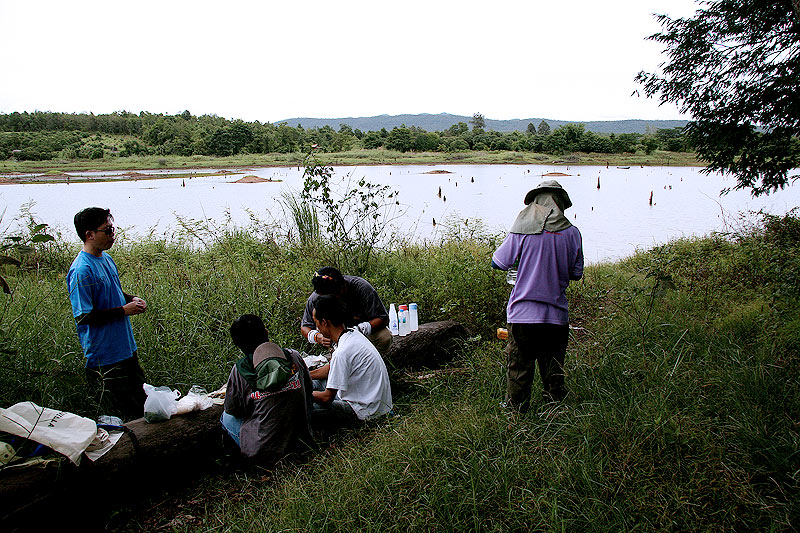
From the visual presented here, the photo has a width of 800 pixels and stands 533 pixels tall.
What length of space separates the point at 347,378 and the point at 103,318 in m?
1.83

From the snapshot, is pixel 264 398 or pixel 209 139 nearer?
pixel 264 398

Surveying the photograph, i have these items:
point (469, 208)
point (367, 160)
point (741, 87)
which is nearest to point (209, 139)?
point (367, 160)

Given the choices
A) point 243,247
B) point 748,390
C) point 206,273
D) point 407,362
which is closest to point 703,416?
→ point 748,390

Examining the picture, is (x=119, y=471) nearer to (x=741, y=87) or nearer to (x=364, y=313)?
(x=364, y=313)

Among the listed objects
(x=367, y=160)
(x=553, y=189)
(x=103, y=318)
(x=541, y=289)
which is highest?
(x=367, y=160)

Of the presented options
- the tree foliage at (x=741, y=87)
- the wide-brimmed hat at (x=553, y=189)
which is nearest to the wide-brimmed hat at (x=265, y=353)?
the wide-brimmed hat at (x=553, y=189)

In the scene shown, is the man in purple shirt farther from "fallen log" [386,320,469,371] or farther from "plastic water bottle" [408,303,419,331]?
"plastic water bottle" [408,303,419,331]

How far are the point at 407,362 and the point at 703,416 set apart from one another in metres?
2.59

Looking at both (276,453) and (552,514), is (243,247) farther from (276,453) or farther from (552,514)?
(552,514)

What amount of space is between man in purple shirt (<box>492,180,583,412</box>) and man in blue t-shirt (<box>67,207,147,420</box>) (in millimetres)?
2839

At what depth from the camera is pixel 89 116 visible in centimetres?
7794

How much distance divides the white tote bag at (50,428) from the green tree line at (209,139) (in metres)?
32.0

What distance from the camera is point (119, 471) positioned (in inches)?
115

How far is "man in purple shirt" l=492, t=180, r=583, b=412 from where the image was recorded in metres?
3.28
